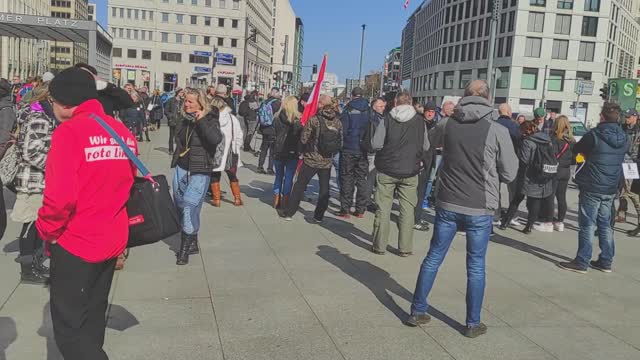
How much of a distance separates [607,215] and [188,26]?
95.4m

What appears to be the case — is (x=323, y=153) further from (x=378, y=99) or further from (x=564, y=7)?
(x=564, y=7)

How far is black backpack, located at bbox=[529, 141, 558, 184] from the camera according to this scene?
27.9ft

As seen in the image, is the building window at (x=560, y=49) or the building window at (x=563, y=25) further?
the building window at (x=560, y=49)

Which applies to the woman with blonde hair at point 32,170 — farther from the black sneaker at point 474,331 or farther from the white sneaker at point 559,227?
the white sneaker at point 559,227

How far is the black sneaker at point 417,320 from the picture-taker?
15.5 feet

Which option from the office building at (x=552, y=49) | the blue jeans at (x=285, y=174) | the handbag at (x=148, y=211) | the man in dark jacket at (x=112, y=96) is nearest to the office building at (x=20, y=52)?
the office building at (x=552, y=49)

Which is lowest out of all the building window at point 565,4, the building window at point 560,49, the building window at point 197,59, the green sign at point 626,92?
the green sign at point 626,92

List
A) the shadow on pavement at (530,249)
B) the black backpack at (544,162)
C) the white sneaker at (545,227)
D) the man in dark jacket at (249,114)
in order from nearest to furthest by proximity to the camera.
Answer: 1. the shadow on pavement at (530,249)
2. the black backpack at (544,162)
3. the white sneaker at (545,227)
4. the man in dark jacket at (249,114)

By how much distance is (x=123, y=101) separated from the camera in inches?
178

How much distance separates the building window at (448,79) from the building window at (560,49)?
17.4 metres

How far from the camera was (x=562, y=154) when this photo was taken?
9.00 m

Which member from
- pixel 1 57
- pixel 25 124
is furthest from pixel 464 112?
pixel 1 57

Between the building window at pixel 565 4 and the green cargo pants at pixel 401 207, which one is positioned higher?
the building window at pixel 565 4

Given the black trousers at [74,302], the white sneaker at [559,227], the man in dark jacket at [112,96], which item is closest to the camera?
the black trousers at [74,302]
